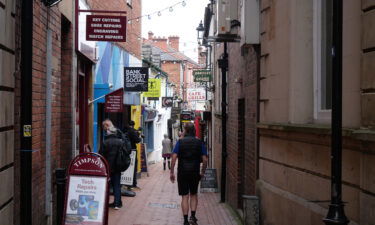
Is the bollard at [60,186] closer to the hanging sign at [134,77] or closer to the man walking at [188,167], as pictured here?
the man walking at [188,167]

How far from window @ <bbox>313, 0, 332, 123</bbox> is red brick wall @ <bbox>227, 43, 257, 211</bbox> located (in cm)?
213

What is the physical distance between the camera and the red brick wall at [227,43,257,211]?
8164 millimetres

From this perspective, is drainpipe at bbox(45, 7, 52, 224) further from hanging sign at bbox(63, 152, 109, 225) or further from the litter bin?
the litter bin

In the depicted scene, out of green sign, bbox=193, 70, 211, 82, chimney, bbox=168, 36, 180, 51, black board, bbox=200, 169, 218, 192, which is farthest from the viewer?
chimney, bbox=168, 36, 180, 51

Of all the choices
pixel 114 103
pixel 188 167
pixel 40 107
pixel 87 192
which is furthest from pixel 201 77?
pixel 87 192

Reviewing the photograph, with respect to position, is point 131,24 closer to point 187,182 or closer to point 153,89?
point 153,89

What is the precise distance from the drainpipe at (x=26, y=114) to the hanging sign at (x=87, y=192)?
1255mm

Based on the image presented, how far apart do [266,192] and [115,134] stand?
393 cm

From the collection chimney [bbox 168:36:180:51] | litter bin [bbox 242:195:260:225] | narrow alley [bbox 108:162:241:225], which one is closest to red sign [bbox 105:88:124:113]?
narrow alley [bbox 108:162:241:225]

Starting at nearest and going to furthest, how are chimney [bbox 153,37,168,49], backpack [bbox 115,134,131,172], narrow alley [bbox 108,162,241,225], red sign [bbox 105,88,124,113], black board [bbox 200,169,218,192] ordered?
narrow alley [bbox 108,162,241,225] → backpack [bbox 115,134,131,172] → red sign [bbox 105,88,124,113] → black board [bbox 200,169,218,192] → chimney [bbox 153,37,168,49]

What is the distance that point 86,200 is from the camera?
247 inches

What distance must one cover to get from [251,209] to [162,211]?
3596 millimetres

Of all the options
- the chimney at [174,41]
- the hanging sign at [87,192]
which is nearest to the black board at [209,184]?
the hanging sign at [87,192]

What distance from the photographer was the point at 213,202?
12977mm
